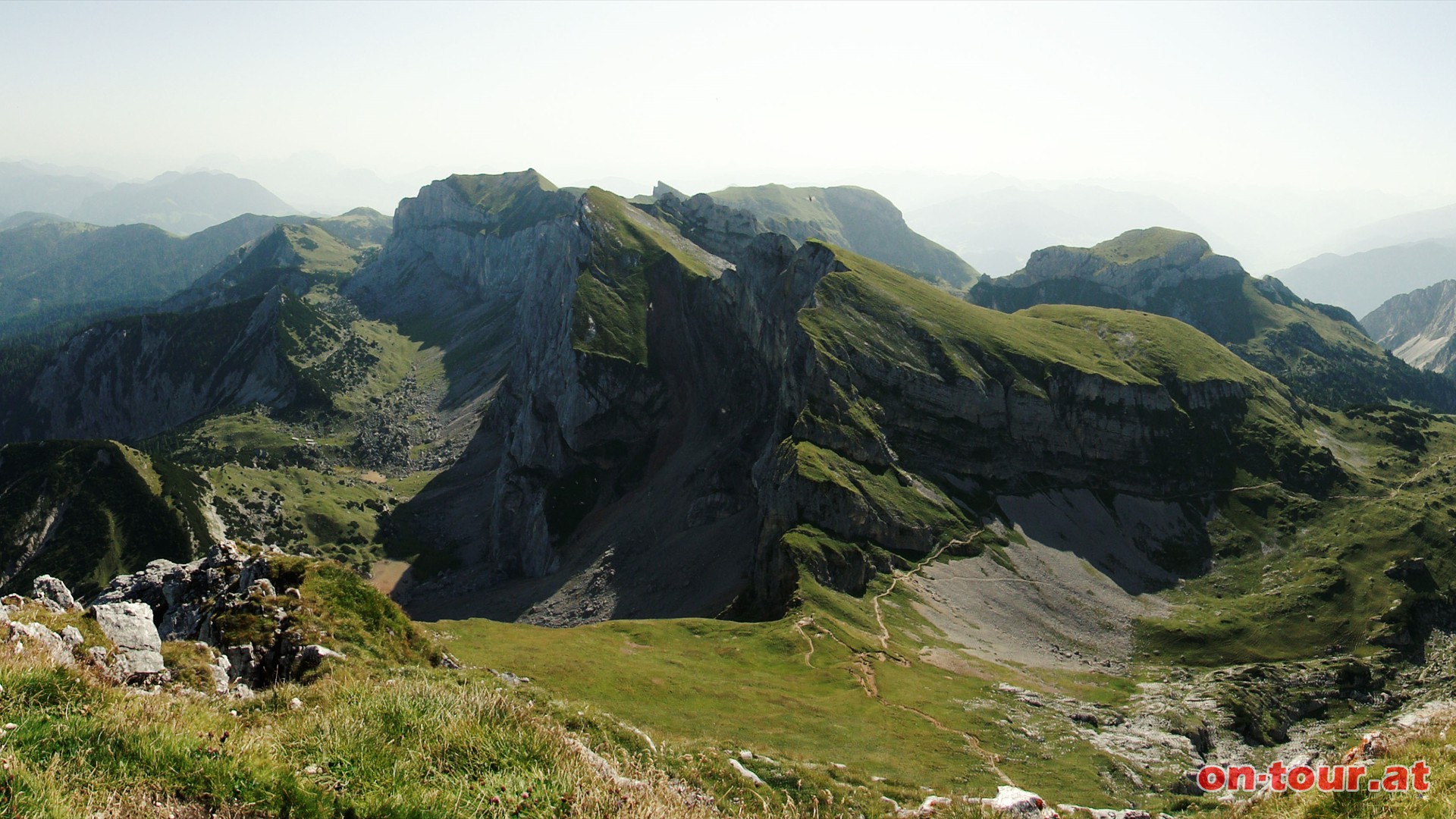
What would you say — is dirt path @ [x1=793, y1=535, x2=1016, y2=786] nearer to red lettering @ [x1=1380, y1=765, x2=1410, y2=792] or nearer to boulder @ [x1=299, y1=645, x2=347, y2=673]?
red lettering @ [x1=1380, y1=765, x2=1410, y2=792]

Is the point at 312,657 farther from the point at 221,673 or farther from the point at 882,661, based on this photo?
the point at 882,661

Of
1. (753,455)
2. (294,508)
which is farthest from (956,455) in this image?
(294,508)

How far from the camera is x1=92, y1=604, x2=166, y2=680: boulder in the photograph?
21.9 m

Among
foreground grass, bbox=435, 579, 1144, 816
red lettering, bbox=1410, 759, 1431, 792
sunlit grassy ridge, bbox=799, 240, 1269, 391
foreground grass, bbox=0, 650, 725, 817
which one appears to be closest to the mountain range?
foreground grass, bbox=435, 579, 1144, 816

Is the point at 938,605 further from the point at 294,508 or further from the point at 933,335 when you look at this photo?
the point at 294,508

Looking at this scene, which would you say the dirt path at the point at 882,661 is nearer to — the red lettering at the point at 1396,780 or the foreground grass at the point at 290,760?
the red lettering at the point at 1396,780

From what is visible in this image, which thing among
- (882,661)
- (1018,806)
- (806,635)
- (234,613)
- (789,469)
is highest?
(234,613)

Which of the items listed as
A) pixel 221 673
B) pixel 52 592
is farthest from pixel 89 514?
pixel 221 673

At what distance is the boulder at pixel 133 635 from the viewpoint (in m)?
21.9

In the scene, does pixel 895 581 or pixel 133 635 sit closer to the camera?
pixel 133 635

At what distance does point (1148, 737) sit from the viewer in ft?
245

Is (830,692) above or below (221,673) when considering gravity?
below

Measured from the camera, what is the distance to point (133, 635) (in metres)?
23.9

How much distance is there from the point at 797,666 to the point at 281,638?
60606mm
